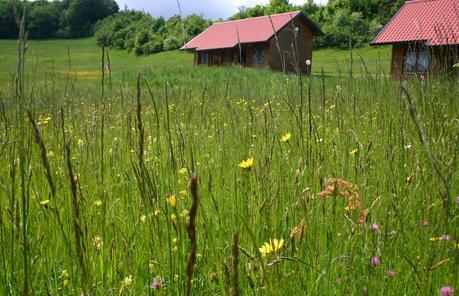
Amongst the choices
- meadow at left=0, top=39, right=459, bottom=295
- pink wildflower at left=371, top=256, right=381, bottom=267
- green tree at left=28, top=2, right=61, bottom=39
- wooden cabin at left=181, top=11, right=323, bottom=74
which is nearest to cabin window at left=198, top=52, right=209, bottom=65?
wooden cabin at left=181, top=11, right=323, bottom=74

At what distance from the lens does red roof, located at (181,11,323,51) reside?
108ft

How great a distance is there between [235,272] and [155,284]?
0.72m

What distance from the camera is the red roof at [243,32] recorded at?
3284 centimetres

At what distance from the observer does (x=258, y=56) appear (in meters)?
33.8

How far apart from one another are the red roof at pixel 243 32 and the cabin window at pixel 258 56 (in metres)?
1.19

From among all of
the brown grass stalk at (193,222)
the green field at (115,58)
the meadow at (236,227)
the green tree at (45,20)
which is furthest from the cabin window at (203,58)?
the green tree at (45,20)

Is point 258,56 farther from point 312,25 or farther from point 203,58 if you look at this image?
point 203,58

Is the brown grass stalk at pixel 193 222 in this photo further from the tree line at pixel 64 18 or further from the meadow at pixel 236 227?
the tree line at pixel 64 18

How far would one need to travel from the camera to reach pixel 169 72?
62.3 ft

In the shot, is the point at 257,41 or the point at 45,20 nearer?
the point at 257,41

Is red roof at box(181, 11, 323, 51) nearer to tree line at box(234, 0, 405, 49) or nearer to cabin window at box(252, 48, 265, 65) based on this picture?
cabin window at box(252, 48, 265, 65)

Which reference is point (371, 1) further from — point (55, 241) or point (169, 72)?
point (55, 241)

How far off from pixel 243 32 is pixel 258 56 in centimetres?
290

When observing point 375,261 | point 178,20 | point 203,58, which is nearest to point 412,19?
point 178,20
